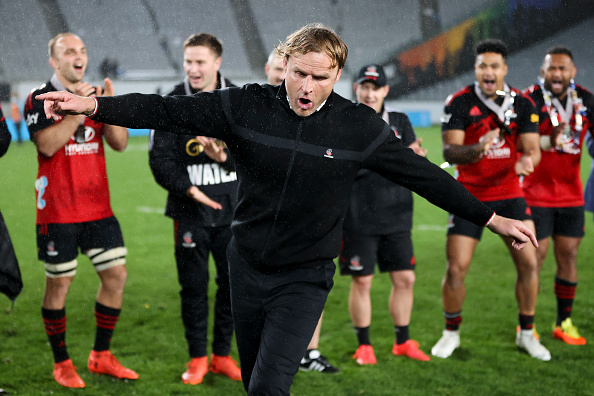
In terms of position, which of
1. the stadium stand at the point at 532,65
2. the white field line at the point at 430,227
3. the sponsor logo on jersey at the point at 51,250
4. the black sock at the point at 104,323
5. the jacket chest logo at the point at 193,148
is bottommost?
the white field line at the point at 430,227

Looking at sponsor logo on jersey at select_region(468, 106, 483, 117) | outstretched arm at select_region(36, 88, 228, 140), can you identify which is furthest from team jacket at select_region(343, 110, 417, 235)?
outstretched arm at select_region(36, 88, 228, 140)

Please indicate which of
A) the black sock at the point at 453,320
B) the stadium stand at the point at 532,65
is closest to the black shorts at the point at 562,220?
the black sock at the point at 453,320

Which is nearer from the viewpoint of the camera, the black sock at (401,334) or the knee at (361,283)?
the knee at (361,283)

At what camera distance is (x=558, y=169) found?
5309 mm

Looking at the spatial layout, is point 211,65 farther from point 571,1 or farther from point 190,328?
point 571,1

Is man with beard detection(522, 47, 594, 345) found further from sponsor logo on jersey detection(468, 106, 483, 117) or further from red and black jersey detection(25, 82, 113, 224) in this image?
red and black jersey detection(25, 82, 113, 224)

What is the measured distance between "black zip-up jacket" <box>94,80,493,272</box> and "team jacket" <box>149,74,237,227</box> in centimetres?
141

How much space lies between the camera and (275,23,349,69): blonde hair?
277 centimetres

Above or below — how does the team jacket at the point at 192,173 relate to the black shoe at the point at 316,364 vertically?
above

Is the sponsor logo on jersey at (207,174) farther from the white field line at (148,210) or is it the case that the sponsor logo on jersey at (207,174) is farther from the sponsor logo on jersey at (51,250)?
the white field line at (148,210)

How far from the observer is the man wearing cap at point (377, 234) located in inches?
186

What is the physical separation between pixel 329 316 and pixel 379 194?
4.86 ft

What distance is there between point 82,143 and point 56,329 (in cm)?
118

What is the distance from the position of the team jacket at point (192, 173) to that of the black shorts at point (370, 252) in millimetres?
881
